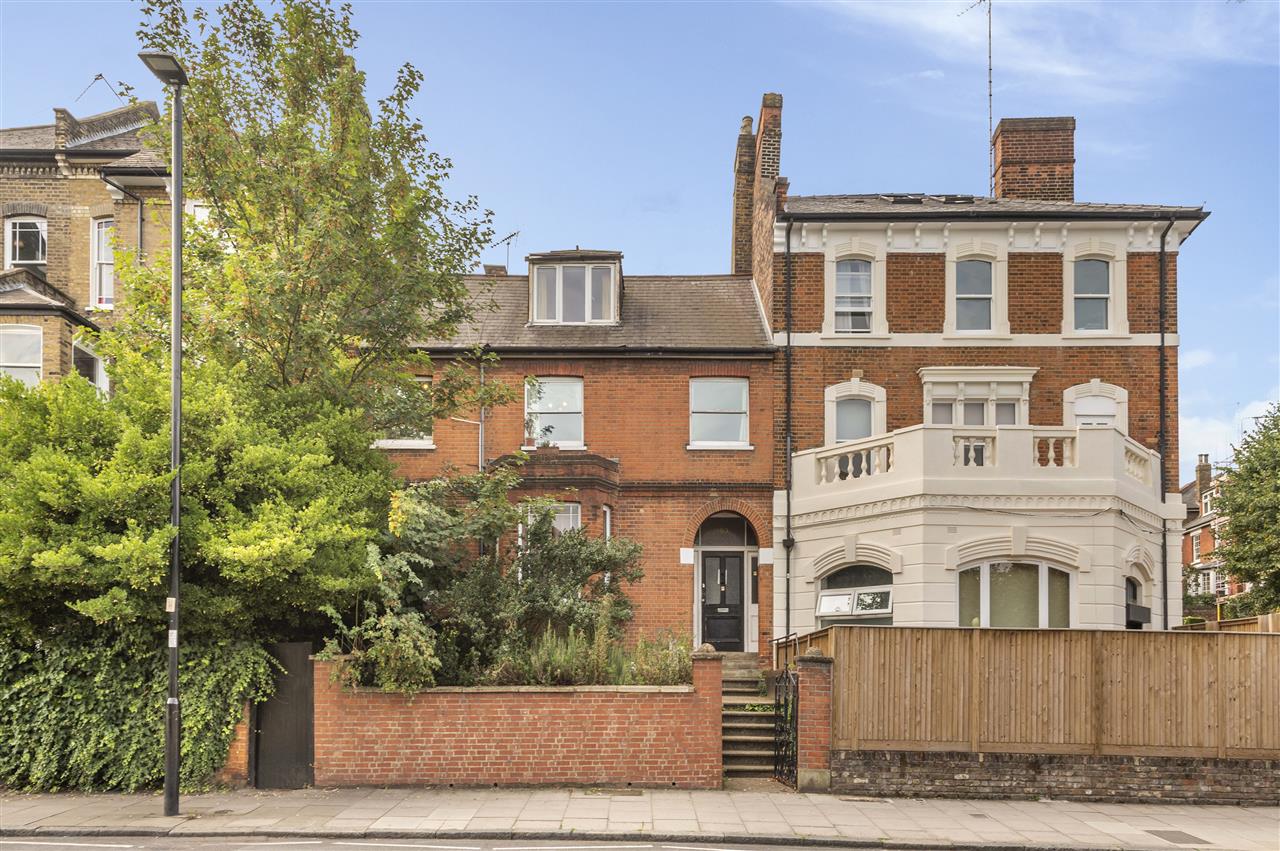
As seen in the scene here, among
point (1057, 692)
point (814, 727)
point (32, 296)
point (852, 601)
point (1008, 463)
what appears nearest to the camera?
point (814, 727)

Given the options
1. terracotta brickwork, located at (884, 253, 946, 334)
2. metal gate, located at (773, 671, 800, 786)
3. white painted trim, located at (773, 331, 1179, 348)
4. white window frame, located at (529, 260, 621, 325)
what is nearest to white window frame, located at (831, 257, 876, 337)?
white painted trim, located at (773, 331, 1179, 348)

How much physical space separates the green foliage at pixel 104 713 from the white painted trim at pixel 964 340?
13.6 m

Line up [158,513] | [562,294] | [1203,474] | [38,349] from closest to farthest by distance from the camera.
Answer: [158,513], [38,349], [562,294], [1203,474]

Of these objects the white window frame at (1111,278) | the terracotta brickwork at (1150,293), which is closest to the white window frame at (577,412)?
the white window frame at (1111,278)

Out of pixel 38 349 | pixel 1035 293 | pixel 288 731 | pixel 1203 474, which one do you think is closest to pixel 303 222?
pixel 288 731

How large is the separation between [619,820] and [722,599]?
36.5 feet

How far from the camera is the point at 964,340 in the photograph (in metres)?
23.0

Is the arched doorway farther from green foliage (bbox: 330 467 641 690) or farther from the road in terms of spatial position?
the road

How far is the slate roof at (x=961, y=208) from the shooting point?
74.1ft

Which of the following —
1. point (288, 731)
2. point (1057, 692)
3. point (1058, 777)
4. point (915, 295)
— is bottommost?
point (1058, 777)

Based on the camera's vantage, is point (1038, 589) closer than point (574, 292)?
Yes

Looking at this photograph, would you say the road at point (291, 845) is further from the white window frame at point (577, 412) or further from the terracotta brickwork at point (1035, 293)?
the terracotta brickwork at point (1035, 293)

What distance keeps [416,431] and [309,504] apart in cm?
423

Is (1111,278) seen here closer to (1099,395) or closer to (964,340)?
(1099,395)
